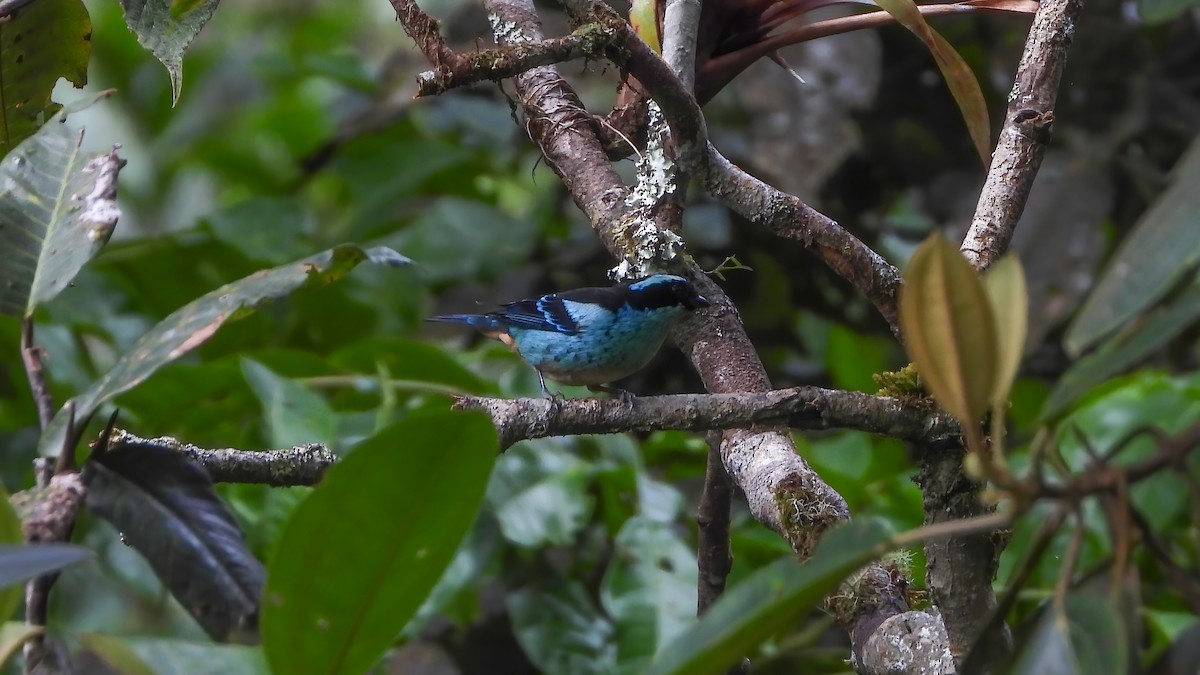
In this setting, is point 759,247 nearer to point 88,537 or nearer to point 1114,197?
point 1114,197

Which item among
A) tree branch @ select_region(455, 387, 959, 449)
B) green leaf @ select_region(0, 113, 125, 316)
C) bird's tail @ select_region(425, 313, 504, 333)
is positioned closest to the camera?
green leaf @ select_region(0, 113, 125, 316)

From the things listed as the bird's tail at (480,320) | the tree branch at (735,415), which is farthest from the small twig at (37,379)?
the bird's tail at (480,320)

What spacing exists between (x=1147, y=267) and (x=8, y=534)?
84 cm

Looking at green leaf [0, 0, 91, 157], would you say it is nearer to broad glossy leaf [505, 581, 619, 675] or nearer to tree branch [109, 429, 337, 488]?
tree branch [109, 429, 337, 488]

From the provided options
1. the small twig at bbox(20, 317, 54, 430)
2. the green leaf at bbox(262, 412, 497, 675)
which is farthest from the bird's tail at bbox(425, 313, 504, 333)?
the green leaf at bbox(262, 412, 497, 675)

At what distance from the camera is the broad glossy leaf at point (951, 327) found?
736 millimetres

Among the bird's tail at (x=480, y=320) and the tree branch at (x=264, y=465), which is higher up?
the tree branch at (x=264, y=465)

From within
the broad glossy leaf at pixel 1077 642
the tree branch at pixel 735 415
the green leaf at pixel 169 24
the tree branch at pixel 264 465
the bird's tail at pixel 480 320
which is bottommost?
the bird's tail at pixel 480 320

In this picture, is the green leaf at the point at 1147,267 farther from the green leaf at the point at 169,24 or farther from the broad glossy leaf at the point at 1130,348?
the green leaf at the point at 169,24

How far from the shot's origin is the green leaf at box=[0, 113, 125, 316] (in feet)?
3.78

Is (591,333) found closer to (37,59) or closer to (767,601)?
(37,59)

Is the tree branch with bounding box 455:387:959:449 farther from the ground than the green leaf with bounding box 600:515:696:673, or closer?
farther from the ground

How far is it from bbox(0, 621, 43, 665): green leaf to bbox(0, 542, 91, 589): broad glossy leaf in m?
0.04

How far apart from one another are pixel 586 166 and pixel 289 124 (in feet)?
8.15
